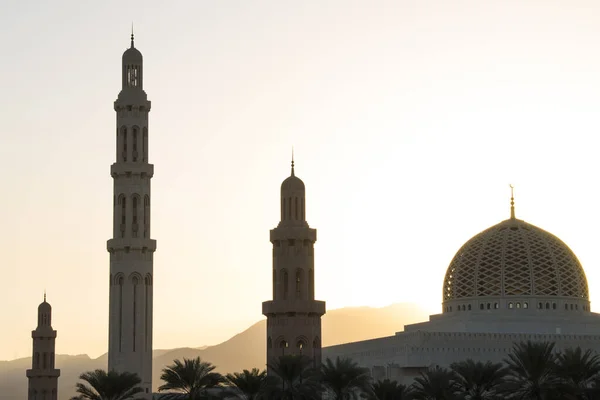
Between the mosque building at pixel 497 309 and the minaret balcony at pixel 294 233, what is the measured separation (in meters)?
7.85

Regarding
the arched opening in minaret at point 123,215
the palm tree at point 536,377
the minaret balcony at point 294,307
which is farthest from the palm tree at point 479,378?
the arched opening in minaret at point 123,215

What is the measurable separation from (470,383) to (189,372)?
417 inches

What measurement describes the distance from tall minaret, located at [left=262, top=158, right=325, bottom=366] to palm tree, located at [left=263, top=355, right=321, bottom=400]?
692 centimetres

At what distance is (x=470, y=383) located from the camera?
50125 millimetres

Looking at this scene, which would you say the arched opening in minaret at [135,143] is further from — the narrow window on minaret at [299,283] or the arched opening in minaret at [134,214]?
the narrow window on minaret at [299,283]

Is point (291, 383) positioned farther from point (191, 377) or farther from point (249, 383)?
point (191, 377)

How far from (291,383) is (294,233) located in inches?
408

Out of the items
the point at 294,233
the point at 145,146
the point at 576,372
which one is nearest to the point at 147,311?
the point at 145,146

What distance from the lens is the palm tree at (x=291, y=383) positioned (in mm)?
50188

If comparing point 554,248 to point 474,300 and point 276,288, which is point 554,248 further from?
point 276,288

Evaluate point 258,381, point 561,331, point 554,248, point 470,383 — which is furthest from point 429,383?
point 554,248

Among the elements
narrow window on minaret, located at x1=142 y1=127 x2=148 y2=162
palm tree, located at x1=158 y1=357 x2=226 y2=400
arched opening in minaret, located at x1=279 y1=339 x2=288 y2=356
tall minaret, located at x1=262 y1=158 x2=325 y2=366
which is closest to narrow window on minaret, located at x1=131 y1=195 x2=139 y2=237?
narrow window on minaret, located at x1=142 y1=127 x2=148 y2=162

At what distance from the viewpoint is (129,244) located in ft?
214

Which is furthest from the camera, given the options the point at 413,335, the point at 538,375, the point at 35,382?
the point at 35,382
